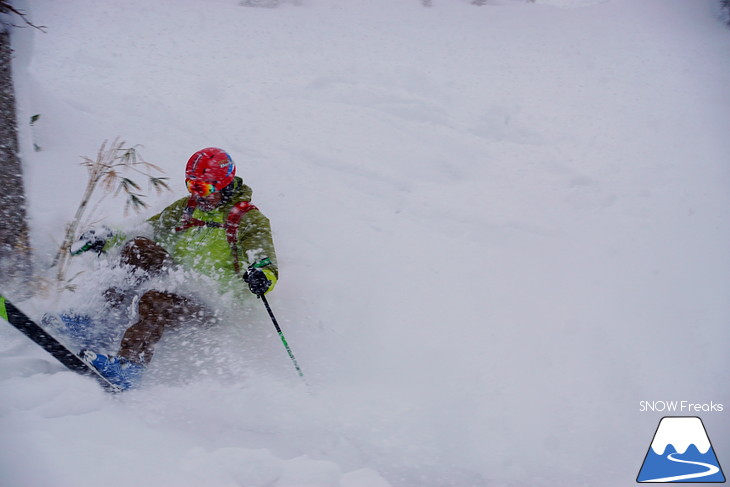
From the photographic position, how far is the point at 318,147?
604 centimetres

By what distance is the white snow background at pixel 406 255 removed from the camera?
314 centimetres

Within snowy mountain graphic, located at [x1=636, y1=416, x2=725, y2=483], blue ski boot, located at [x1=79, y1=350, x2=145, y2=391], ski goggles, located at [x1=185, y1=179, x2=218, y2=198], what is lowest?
snowy mountain graphic, located at [x1=636, y1=416, x2=725, y2=483]

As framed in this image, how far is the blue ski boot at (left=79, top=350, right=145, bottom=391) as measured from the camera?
3160 mm

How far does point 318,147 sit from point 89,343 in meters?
3.47

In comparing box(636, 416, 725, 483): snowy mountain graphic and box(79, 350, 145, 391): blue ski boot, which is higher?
box(79, 350, 145, 391): blue ski boot

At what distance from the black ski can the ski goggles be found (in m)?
1.34

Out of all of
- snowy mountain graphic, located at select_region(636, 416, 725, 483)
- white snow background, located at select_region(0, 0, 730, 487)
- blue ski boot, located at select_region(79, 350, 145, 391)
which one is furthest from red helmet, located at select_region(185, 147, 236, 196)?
snowy mountain graphic, located at select_region(636, 416, 725, 483)

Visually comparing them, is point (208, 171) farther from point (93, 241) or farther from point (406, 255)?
point (406, 255)

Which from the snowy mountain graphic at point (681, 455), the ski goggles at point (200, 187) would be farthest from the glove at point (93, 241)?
the snowy mountain graphic at point (681, 455)

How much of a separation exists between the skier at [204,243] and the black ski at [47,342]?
438 mm

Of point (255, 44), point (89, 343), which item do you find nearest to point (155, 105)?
point (255, 44)

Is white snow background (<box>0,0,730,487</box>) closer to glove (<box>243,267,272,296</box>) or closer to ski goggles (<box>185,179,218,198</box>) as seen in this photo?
glove (<box>243,267,272,296</box>)

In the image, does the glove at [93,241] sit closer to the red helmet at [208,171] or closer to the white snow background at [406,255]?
the white snow background at [406,255]

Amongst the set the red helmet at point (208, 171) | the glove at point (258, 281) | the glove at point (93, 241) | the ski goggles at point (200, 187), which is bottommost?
the glove at point (258, 281)
